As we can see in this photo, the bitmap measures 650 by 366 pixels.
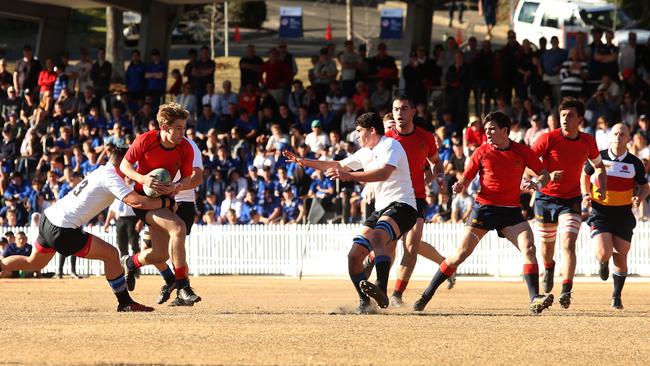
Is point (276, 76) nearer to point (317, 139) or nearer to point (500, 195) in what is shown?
point (317, 139)

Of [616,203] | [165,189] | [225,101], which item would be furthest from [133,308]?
[225,101]

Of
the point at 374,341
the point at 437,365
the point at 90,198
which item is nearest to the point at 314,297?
the point at 90,198

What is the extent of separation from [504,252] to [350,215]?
3.23 meters

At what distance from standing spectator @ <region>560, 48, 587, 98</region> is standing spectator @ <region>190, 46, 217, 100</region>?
28.6ft

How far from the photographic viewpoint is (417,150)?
13773mm

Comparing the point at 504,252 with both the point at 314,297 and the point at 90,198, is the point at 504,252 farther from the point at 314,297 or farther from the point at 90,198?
the point at 90,198

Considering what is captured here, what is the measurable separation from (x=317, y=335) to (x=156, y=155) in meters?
3.61

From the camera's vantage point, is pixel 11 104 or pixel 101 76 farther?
pixel 11 104

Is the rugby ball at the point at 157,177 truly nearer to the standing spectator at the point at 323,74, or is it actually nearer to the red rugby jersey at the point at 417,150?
the red rugby jersey at the point at 417,150

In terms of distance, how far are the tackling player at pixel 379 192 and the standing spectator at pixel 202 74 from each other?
17.7 m

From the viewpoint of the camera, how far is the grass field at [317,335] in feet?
29.3

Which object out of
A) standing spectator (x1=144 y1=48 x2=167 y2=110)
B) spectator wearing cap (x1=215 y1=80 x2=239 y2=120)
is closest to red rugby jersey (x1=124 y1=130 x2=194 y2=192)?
spectator wearing cap (x1=215 y1=80 x2=239 y2=120)

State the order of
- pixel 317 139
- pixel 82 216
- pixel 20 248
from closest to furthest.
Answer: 1. pixel 82 216
2. pixel 20 248
3. pixel 317 139

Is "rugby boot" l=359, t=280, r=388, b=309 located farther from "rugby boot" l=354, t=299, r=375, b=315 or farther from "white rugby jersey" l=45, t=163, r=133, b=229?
"white rugby jersey" l=45, t=163, r=133, b=229
